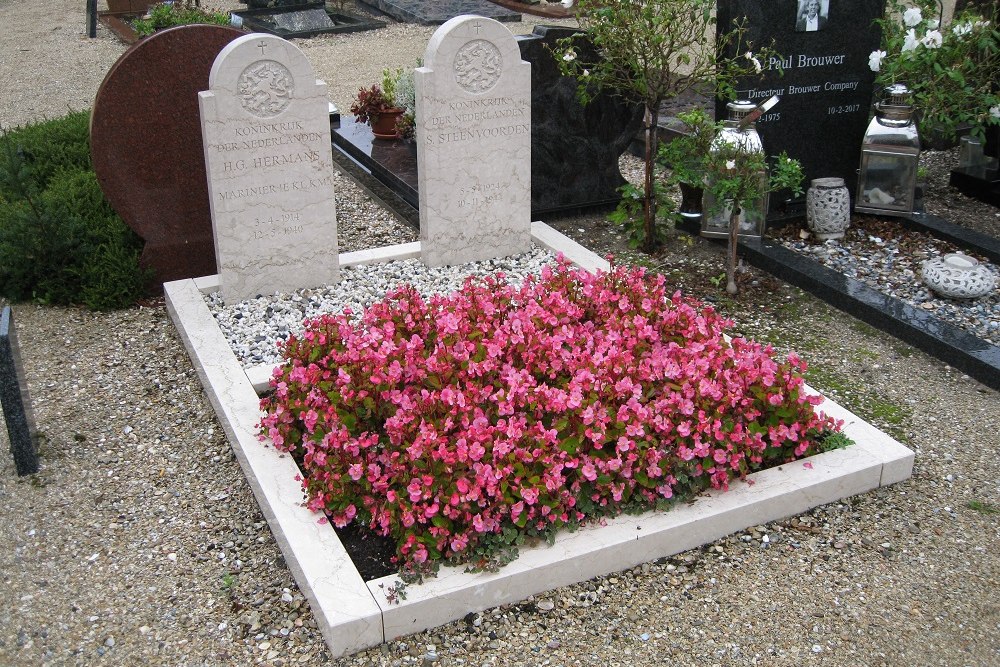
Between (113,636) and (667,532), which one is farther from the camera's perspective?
(667,532)

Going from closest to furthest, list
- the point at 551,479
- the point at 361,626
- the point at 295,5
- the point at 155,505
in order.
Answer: the point at 361,626, the point at 551,479, the point at 155,505, the point at 295,5

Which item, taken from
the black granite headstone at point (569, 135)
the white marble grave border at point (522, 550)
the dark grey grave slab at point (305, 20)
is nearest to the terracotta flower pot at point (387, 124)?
the black granite headstone at point (569, 135)

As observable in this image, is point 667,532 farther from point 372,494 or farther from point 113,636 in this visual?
point 113,636

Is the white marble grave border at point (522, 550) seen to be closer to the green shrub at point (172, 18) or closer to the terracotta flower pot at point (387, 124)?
the terracotta flower pot at point (387, 124)

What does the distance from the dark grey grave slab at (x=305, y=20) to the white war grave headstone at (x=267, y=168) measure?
9.93 meters

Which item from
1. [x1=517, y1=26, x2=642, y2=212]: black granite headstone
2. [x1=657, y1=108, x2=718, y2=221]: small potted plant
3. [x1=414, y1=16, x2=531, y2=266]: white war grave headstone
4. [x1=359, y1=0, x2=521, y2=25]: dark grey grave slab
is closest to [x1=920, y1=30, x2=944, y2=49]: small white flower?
[x1=657, y1=108, x2=718, y2=221]: small potted plant

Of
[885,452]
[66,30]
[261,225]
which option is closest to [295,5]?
[66,30]

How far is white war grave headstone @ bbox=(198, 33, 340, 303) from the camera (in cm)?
551

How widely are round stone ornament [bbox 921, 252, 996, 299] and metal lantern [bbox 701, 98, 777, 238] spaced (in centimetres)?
108

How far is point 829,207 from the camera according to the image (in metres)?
6.75

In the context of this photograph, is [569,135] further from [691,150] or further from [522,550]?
[522,550]

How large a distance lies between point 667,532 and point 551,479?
0.52m

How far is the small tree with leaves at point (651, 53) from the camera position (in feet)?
20.5

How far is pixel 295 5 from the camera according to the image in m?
15.8
